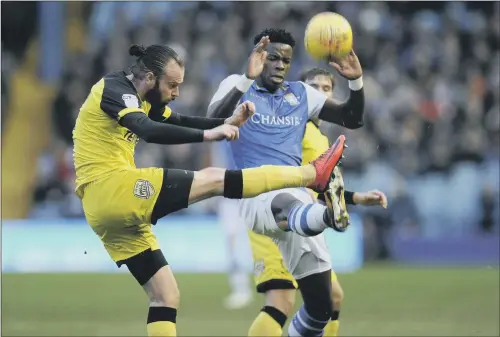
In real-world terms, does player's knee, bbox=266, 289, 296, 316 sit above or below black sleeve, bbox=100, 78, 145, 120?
below

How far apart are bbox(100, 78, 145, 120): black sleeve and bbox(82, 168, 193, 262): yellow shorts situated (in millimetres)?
423

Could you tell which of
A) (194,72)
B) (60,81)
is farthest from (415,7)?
(60,81)

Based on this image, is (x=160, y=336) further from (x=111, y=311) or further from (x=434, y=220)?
(x=434, y=220)

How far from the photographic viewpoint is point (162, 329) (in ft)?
25.0

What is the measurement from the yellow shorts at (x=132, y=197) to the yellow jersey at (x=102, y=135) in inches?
3.8

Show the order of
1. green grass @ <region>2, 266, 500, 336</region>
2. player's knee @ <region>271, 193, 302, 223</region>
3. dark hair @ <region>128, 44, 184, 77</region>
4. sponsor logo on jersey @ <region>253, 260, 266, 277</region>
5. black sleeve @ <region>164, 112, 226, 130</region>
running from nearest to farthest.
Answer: dark hair @ <region>128, 44, 184, 77</region>, player's knee @ <region>271, 193, 302, 223</region>, black sleeve @ <region>164, 112, 226, 130</region>, sponsor logo on jersey @ <region>253, 260, 266, 277</region>, green grass @ <region>2, 266, 500, 336</region>

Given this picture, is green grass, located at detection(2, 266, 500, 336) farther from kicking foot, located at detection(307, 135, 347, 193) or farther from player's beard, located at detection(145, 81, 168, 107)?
player's beard, located at detection(145, 81, 168, 107)

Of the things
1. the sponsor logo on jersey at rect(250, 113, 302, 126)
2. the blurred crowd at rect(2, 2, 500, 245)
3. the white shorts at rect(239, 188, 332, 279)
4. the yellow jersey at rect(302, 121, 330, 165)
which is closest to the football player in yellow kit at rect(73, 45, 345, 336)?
the white shorts at rect(239, 188, 332, 279)

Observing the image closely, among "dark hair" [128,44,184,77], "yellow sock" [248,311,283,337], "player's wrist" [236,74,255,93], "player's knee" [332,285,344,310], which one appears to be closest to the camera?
"dark hair" [128,44,184,77]

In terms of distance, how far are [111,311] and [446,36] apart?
435 inches

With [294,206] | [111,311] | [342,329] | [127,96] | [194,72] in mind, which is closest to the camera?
[127,96]

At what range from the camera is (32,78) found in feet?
79.3

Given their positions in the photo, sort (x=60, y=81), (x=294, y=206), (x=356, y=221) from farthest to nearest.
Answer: (x=60, y=81) → (x=356, y=221) → (x=294, y=206)

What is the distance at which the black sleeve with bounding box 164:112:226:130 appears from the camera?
8.11m
